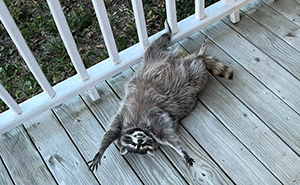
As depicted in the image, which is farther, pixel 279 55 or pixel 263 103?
pixel 279 55

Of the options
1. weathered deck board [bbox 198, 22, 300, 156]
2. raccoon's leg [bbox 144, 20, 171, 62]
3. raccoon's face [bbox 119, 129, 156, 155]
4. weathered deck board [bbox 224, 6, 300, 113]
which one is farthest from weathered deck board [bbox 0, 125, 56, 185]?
weathered deck board [bbox 224, 6, 300, 113]

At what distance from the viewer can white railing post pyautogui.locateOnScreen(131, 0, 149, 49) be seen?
194cm

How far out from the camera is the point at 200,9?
2.29 meters

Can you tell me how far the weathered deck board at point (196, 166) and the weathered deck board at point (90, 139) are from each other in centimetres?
28

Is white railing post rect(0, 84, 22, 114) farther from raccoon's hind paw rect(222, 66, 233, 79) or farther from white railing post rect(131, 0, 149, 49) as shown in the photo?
raccoon's hind paw rect(222, 66, 233, 79)

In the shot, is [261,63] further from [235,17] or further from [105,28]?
[105,28]

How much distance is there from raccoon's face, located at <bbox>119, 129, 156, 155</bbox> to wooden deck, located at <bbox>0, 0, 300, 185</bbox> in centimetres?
16

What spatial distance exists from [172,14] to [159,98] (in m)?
0.60

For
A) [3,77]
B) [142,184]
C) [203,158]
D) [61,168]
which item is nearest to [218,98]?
[203,158]

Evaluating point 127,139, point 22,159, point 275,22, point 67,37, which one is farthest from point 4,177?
point 275,22

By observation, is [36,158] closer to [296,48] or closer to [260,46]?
[260,46]

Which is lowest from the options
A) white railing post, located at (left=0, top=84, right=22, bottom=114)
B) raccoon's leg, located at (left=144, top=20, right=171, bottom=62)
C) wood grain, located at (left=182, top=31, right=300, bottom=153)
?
wood grain, located at (left=182, top=31, right=300, bottom=153)

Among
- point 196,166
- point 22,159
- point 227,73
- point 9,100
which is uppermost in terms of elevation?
point 9,100

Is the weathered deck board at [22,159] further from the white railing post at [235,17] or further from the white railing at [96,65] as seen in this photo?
the white railing post at [235,17]
